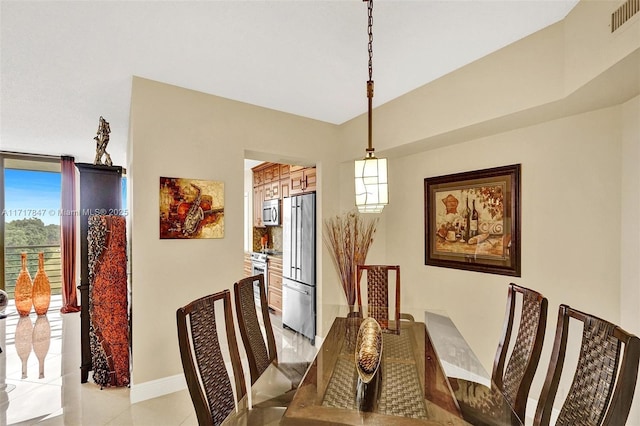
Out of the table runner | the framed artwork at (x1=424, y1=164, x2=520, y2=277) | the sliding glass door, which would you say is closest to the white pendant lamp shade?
the table runner

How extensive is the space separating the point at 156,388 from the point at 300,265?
6.69 ft

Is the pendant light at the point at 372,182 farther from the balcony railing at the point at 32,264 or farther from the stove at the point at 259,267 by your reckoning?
the balcony railing at the point at 32,264

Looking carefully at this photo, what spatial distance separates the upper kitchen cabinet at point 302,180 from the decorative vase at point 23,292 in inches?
164

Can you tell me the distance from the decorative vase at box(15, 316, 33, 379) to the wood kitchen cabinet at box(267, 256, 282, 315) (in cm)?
294

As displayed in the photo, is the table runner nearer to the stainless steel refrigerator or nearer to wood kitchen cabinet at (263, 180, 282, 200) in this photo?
the stainless steel refrigerator

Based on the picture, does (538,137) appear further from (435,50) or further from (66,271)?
(66,271)

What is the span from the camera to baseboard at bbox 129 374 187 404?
2.58 metres

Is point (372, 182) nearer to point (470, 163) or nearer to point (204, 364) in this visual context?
point (204, 364)

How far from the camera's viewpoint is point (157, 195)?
270cm

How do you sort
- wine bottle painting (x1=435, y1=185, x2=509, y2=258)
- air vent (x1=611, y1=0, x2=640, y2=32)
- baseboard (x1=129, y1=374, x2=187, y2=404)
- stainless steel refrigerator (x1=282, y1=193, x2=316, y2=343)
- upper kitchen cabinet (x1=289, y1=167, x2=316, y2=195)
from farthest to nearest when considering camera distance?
upper kitchen cabinet (x1=289, y1=167, x2=316, y2=195)
stainless steel refrigerator (x1=282, y1=193, x2=316, y2=343)
wine bottle painting (x1=435, y1=185, x2=509, y2=258)
baseboard (x1=129, y1=374, x2=187, y2=404)
air vent (x1=611, y1=0, x2=640, y2=32)

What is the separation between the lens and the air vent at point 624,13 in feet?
4.78

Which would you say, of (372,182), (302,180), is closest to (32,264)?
(302,180)

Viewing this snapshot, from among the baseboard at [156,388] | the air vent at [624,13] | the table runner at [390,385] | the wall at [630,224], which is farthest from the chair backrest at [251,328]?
the air vent at [624,13]

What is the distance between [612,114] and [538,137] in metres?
0.45
